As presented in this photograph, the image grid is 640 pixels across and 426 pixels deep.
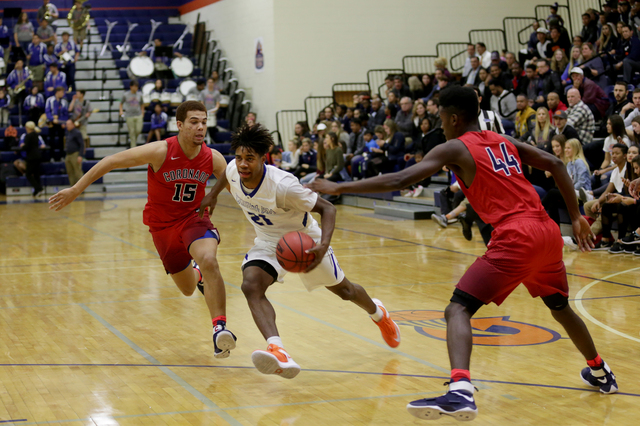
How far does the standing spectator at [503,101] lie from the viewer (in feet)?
50.0

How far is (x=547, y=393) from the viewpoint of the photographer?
4426 millimetres

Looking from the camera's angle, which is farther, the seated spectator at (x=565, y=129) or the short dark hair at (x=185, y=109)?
the seated spectator at (x=565, y=129)

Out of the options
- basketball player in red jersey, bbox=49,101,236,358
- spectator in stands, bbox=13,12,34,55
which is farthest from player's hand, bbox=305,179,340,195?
spectator in stands, bbox=13,12,34,55

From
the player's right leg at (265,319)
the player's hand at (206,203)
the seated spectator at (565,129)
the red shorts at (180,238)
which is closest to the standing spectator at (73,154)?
the seated spectator at (565,129)

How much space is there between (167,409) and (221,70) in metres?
21.3

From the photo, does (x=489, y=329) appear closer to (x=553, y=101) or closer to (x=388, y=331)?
(x=388, y=331)

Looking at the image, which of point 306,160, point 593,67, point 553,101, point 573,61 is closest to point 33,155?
point 306,160

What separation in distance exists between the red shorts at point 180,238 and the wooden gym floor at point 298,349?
23.0 inches

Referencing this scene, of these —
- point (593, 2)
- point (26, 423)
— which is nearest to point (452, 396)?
point (26, 423)

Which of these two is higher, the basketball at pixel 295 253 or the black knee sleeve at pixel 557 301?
the basketball at pixel 295 253

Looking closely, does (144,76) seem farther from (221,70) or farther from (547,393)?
(547,393)

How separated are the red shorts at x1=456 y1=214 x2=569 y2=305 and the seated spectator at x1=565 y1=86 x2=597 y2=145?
8.82 metres

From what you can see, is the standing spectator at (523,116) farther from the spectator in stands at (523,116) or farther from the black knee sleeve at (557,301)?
the black knee sleeve at (557,301)

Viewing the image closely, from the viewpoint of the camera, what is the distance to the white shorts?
15.9ft
